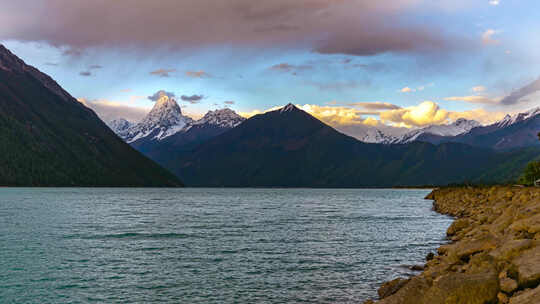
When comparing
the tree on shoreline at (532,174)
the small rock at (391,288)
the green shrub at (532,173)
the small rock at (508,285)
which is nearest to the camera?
the small rock at (508,285)

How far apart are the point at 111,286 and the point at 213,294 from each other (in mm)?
6724

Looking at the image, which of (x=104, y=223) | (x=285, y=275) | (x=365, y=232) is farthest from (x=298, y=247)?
(x=104, y=223)

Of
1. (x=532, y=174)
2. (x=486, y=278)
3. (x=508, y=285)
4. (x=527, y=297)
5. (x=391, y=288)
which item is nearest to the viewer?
(x=527, y=297)

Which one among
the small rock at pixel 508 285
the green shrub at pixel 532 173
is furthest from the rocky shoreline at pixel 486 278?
the green shrub at pixel 532 173

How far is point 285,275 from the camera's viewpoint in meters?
30.5

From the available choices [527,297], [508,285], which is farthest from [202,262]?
[527,297]

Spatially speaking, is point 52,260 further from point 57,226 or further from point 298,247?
point 57,226

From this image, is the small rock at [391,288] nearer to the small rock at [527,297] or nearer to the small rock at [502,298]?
the small rock at [502,298]

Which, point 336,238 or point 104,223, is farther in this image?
point 104,223

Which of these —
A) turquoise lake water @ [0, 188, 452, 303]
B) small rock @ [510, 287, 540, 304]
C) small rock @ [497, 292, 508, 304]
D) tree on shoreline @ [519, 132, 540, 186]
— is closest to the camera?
small rock @ [510, 287, 540, 304]

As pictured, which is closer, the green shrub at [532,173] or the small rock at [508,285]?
the small rock at [508,285]

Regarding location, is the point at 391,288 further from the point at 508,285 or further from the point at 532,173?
the point at 532,173

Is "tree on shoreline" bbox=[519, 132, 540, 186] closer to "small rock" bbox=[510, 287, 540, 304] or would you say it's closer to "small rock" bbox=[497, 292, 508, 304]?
"small rock" bbox=[497, 292, 508, 304]

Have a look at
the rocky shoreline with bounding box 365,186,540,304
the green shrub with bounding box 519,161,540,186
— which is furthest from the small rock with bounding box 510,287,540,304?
the green shrub with bounding box 519,161,540,186
